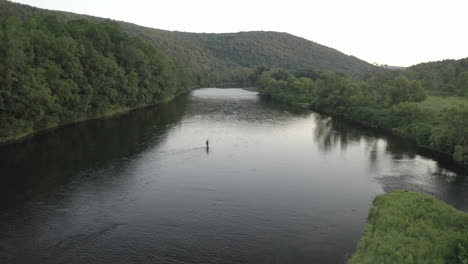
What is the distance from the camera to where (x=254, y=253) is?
25.1 m

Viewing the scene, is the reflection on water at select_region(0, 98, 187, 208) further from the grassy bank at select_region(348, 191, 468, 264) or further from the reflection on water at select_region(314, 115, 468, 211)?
the reflection on water at select_region(314, 115, 468, 211)

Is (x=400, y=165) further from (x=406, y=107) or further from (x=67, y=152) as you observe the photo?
(x=67, y=152)

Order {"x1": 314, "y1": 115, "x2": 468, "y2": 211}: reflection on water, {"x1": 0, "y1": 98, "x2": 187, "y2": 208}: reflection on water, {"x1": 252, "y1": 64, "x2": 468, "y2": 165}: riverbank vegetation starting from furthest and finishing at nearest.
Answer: {"x1": 252, "y1": 64, "x2": 468, "y2": 165}: riverbank vegetation → {"x1": 314, "y1": 115, "x2": 468, "y2": 211}: reflection on water → {"x1": 0, "y1": 98, "x2": 187, "y2": 208}: reflection on water

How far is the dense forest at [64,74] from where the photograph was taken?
50812 millimetres

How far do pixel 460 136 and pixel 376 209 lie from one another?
27388mm

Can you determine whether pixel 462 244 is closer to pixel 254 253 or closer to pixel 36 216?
pixel 254 253

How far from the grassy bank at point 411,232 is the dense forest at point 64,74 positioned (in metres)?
49.1

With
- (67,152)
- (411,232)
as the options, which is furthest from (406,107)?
(67,152)

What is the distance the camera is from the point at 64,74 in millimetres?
64000

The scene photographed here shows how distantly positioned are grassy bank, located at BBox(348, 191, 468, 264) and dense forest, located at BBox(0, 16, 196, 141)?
161ft

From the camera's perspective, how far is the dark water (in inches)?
1003

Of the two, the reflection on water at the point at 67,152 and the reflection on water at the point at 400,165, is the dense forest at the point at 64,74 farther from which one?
the reflection on water at the point at 400,165

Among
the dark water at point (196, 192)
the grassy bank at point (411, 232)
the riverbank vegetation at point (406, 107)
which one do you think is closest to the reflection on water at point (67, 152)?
the dark water at point (196, 192)

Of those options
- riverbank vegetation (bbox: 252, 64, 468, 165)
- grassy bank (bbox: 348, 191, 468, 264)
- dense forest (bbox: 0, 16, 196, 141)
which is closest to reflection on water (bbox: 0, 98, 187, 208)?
dense forest (bbox: 0, 16, 196, 141)
